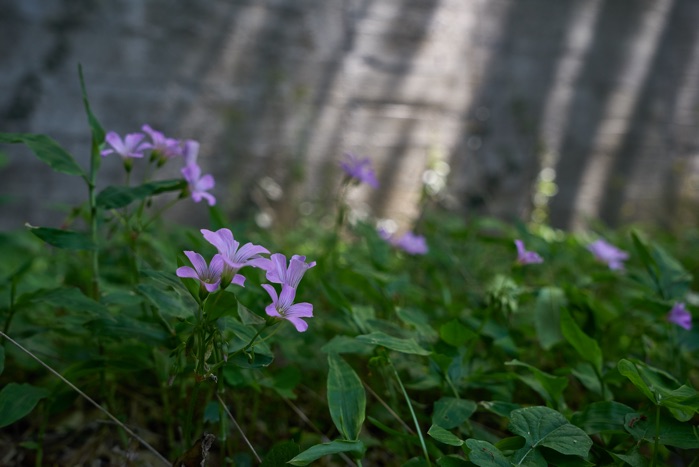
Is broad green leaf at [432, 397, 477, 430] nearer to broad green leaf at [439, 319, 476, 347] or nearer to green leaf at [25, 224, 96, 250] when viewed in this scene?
broad green leaf at [439, 319, 476, 347]

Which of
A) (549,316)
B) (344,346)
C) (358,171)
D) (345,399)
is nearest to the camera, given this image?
(345,399)

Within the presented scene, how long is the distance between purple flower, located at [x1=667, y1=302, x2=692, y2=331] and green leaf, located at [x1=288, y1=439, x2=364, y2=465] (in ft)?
2.10

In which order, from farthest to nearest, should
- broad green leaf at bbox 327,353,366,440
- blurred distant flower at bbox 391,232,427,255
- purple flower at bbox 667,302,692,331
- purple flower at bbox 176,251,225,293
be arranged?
blurred distant flower at bbox 391,232,427,255, purple flower at bbox 667,302,692,331, broad green leaf at bbox 327,353,366,440, purple flower at bbox 176,251,225,293

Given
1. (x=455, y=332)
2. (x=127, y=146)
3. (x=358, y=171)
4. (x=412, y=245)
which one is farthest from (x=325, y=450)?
(x=412, y=245)

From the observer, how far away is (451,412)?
34.3 inches

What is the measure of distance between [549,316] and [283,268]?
0.63 m

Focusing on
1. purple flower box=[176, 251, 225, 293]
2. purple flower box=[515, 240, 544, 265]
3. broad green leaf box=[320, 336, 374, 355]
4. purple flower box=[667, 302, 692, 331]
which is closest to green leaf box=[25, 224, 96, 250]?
purple flower box=[176, 251, 225, 293]

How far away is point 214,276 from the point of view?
27.8 inches

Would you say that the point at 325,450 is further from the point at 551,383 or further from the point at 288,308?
the point at 551,383

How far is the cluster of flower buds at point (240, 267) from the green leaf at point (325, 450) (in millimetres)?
136

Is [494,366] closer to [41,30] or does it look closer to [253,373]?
[253,373]

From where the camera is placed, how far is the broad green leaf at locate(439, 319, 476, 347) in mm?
919

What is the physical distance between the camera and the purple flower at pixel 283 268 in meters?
0.70

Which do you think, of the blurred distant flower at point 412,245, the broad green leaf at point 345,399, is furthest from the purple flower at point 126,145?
the blurred distant flower at point 412,245
